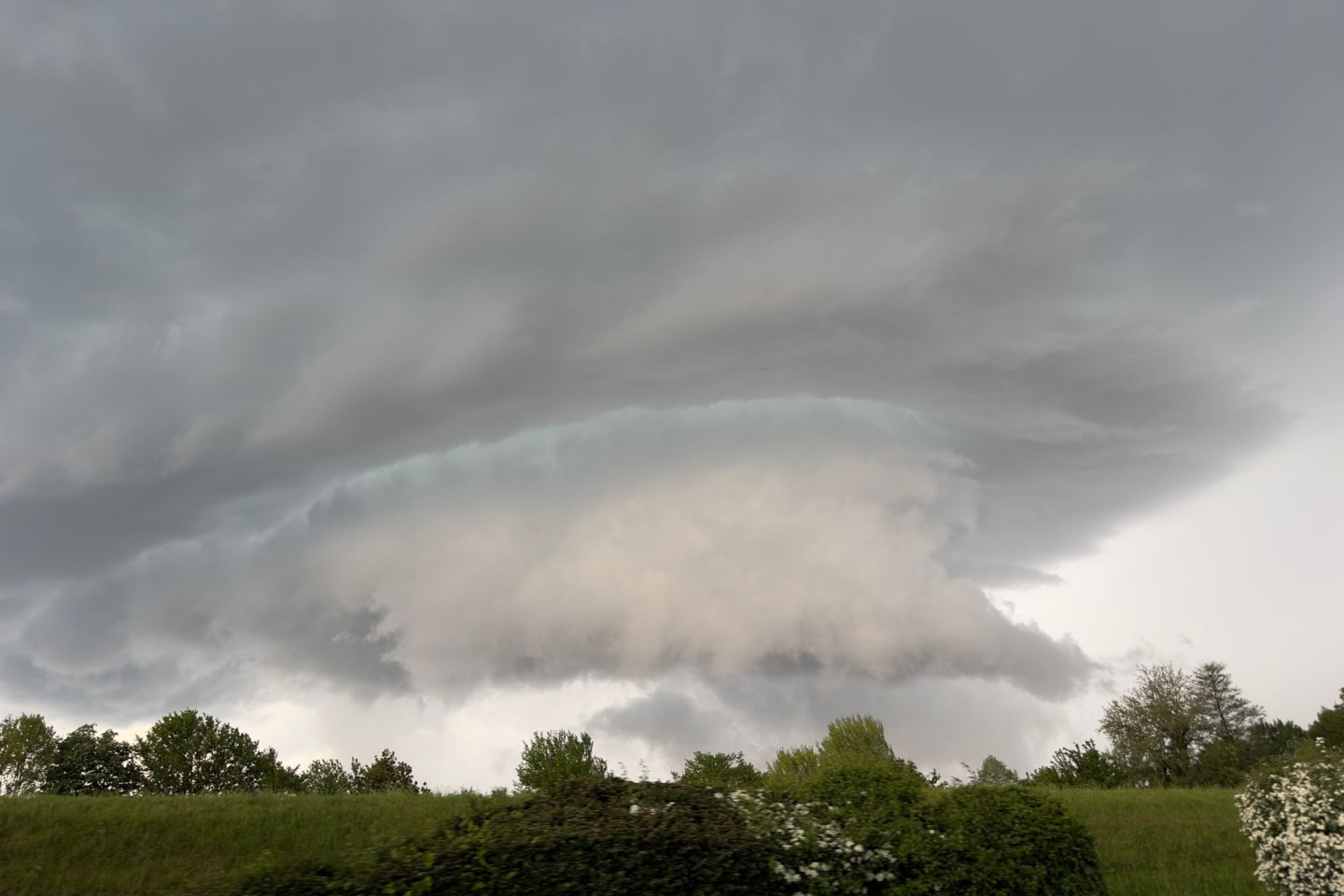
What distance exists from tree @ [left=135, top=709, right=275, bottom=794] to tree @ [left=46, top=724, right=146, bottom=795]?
211cm

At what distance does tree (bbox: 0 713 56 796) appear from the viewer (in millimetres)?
51938

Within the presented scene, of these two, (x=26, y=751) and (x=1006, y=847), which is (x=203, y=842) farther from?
(x=26, y=751)

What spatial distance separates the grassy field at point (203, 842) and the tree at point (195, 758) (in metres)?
36.7

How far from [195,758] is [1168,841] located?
165 ft

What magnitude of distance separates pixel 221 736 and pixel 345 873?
51.5 m

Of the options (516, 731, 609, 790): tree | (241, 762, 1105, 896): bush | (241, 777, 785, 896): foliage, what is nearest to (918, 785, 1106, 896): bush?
(241, 762, 1105, 896): bush

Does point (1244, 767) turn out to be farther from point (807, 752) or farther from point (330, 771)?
point (330, 771)

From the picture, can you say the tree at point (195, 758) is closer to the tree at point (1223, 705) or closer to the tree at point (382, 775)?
the tree at point (382, 775)

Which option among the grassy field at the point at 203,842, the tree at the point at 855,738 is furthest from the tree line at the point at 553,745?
the grassy field at the point at 203,842

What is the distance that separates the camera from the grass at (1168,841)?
19.9 meters

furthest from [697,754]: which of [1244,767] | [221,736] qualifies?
[1244,767]

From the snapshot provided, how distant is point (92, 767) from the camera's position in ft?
177

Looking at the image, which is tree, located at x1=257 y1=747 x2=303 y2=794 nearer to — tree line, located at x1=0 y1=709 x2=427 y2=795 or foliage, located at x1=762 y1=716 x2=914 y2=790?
tree line, located at x1=0 y1=709 x2=427 y2=795

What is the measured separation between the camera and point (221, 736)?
53281 millimetres
